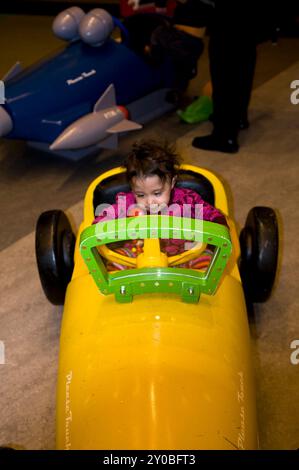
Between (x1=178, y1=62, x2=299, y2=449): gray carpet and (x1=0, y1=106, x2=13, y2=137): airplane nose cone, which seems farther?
(x1=0, y1=106, x2=13, y2=137): airplane nose cone

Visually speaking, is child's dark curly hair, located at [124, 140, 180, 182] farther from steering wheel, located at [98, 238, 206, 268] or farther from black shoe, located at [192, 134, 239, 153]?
black shoe, located at [192, 134, 239, 153]

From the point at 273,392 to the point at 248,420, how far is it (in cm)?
43

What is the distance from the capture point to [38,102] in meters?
2.68

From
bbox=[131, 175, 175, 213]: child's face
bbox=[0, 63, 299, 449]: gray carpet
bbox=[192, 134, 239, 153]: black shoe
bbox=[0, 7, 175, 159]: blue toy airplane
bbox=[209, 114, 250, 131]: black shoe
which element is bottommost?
bbox=[209, 114, 250, 131]: black shoe

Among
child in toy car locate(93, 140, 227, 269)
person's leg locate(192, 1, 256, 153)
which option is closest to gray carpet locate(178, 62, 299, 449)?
person's leg locate(192, 1, 256, 153)

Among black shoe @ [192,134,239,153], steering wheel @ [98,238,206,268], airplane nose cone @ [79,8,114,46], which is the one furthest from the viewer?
black shoe @ [192,134,239,153]

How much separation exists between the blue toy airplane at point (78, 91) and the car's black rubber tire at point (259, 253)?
1.19 metres

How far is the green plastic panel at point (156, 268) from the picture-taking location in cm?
125

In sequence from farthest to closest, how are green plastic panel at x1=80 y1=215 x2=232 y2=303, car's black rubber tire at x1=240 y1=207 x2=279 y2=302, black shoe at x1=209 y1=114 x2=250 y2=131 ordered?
black shoe at x1=209 y1=114 x2=250 y2=131
car's black rubber tire at x1=240 y1=207 x2=279 y2=302
green plastic panel at x1=80 y1=215 x2=232 y2=303

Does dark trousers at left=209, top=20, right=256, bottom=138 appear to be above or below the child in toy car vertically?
below

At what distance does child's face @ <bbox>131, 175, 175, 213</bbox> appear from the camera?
5.04ft

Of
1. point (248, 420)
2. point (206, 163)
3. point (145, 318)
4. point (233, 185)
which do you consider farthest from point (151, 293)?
point (206, 163)

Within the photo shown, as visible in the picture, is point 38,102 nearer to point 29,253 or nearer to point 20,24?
point 29,253

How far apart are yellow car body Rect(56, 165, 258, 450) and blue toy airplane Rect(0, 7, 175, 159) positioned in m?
1.43
